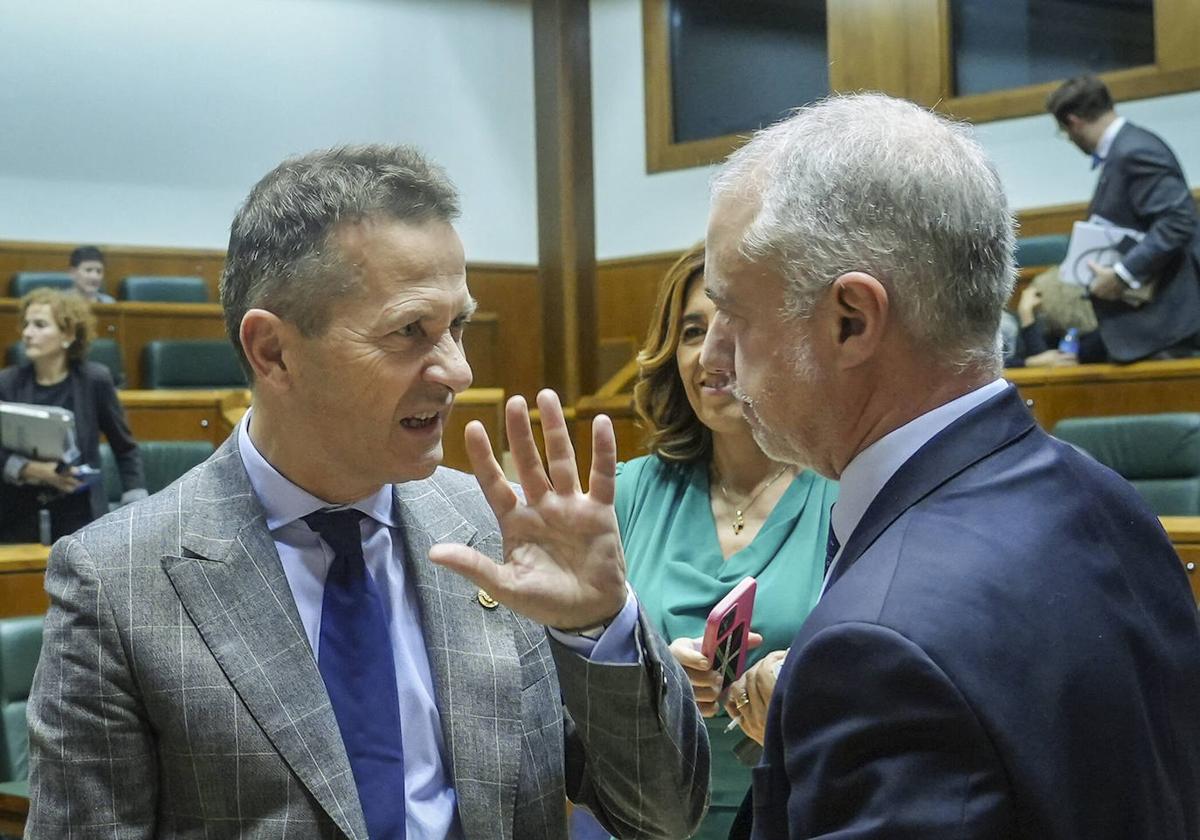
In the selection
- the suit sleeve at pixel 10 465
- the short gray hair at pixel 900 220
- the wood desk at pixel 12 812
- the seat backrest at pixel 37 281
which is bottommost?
the wood desk at pixel 12 812

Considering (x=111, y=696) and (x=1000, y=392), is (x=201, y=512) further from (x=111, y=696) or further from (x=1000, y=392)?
(x=1000, y=392)

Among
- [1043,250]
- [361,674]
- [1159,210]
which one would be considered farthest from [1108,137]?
[361,674]

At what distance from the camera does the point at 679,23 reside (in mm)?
9109

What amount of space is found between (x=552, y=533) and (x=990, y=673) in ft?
1.50

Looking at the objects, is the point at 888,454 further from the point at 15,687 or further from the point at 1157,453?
the point at 1157,453

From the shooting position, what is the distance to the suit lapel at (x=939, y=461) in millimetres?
1052

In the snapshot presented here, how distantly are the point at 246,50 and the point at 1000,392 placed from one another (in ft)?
28.6

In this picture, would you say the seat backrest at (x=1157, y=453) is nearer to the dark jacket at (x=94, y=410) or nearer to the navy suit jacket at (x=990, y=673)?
the navy suit jacket at (x=990, y=673)

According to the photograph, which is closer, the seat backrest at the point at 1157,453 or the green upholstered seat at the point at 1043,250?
the seat backrest at the point at 1157,453

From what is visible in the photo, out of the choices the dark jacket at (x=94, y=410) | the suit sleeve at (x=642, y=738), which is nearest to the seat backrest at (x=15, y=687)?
the suit sleeve at (x=642, y=738)

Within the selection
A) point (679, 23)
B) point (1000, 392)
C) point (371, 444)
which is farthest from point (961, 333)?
point (679, 23)

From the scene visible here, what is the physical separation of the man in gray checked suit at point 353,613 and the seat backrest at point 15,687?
5.56 ft

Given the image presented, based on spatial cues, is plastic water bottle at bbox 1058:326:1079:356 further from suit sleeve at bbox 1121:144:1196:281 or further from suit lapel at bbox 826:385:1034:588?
suit lapel at bbox 826:385:1034:588

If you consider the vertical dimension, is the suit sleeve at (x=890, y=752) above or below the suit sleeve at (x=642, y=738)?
above
